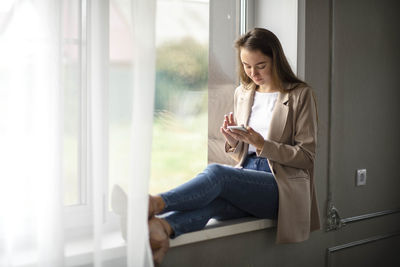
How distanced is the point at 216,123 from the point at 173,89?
0.33 m

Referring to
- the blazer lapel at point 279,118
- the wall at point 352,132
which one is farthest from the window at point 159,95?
the wall at point 352,132

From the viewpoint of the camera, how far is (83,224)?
5.13 feet

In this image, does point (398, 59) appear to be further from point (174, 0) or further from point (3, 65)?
point (3, 65)

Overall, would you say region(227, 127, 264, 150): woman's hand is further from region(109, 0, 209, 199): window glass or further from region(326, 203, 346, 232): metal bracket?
region(326, 203, 346, 232): metal bracket

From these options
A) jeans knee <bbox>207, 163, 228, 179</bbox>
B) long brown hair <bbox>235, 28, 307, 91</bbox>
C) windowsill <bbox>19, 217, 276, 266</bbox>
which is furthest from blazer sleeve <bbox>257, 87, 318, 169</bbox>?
windowsill <bbox>19, 217, 276, 266</bbox>

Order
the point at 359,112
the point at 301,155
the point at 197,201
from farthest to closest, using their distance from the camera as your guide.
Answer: the point at 359,112, the point at 301,155, the point at 197,201

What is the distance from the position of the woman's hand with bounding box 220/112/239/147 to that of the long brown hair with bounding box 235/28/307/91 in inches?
11.0

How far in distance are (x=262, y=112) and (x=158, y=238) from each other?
84cm

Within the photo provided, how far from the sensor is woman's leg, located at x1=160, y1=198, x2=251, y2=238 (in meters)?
1.79

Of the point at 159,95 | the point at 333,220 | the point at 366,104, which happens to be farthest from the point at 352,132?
the point at 159,95

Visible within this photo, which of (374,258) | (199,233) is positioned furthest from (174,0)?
(374,258)

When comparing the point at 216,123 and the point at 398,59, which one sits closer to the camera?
the point at 216,123

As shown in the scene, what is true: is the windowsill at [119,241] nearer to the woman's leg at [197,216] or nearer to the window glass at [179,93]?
the woman's leg at [197,216]

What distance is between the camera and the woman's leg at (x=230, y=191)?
1.78 metres
